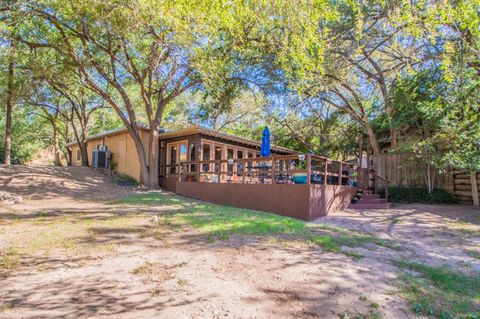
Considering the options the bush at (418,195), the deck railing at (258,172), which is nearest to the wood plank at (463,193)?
the bush at (418,195)

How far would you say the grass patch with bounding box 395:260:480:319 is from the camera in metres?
2.76

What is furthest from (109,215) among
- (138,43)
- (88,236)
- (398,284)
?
(138,43)

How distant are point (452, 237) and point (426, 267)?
273 centimetres

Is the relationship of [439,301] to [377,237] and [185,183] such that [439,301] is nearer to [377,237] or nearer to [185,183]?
[377,237]

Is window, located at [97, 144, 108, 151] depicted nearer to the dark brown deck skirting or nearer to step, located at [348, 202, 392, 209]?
the dark brown deck skirting

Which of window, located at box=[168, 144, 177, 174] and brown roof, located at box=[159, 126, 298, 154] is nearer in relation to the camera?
brown roof, located at box=[159, 126, 298, 154]

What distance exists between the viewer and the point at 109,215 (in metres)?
6.25

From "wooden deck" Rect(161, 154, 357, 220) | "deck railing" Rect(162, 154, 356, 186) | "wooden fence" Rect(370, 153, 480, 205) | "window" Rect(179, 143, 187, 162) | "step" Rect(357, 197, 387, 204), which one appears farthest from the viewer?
"window" Rect(179, 143, 187, 162)

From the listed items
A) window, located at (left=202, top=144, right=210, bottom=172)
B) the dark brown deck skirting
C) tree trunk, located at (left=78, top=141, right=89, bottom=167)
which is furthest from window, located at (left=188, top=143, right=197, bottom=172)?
tree trunk, located at (left=78, top=141, right=89, bottom=167)

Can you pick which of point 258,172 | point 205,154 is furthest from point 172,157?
point 258,172

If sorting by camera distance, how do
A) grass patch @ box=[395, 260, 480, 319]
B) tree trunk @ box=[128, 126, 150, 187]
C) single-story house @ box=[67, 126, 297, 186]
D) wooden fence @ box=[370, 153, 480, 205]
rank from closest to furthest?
grass patch @ box=[395, 260, 480, 319] < wooden fence @ box=[370, 153, 480, 205] < tree trunk @ box=[128, 126, 150, 187] < single-story house @ box=[67, 126, 297, 186]

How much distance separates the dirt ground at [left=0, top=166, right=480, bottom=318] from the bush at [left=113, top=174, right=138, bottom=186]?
23.3 feet

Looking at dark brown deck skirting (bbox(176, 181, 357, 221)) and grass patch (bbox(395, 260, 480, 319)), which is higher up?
dark brown deck skirting (bbox(176, 181, 357, 221))

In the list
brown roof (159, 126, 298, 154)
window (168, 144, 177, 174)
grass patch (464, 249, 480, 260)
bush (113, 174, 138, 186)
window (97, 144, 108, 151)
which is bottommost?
grass patch (464, 249, 480, 260)
